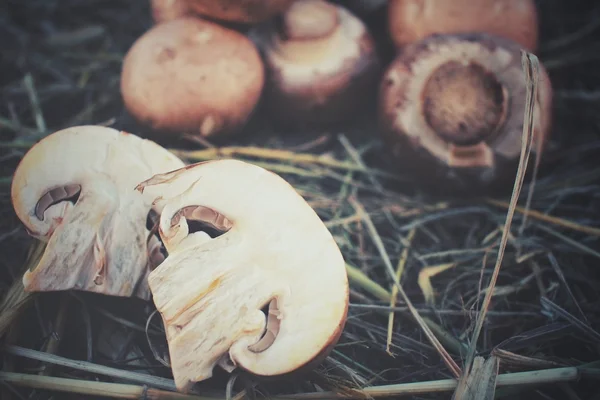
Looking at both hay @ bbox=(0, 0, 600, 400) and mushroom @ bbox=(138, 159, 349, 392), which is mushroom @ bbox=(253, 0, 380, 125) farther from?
mushroom @ bbox=(138, 159, 349, 392)

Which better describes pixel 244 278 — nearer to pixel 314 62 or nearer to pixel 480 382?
pixel 480 382

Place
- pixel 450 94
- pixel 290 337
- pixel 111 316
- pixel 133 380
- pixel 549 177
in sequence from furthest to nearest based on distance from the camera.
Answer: pixel 549 177 < pixel 450 94 < pixel 111 316 < pixel 133 380 < pixel 290 337

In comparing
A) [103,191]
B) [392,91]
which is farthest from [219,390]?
[392,91]

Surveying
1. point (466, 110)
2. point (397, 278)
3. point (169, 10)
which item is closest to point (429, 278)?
point (397, 278)

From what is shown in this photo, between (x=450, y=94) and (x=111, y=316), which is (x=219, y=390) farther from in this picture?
(x=450, y=94)

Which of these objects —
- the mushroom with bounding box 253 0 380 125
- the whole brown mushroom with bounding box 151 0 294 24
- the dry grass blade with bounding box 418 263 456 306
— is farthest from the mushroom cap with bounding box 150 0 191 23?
the dry grass blade with bounding box 418 263 456 306

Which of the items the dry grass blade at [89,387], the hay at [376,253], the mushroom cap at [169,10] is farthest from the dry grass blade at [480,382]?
the mushroom cap at [169,10]

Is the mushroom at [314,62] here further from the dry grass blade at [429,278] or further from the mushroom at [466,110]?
the dry grass blade at [429,278]
